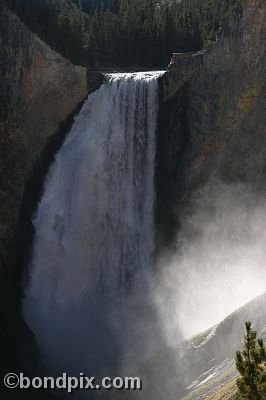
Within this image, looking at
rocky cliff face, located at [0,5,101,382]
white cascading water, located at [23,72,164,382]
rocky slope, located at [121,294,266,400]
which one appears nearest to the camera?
rocky slope, located at [121,294,266,400]

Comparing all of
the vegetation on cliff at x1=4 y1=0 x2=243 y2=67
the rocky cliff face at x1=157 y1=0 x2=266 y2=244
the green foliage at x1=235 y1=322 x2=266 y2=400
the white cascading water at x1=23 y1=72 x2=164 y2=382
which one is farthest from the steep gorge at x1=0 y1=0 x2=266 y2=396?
the green foliage at x1=235 y1=322 x2=266 y2=400

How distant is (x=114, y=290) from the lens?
36.2 m

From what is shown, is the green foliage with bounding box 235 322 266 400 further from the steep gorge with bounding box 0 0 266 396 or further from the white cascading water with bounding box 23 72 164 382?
the steep gorge with bounding box 0 0 266 396

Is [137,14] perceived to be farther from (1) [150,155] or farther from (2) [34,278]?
(2) [34,278]

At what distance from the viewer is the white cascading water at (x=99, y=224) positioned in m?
35.6

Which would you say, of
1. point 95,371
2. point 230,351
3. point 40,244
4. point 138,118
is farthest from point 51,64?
point 230,351

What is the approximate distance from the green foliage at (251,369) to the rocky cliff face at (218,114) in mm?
21385

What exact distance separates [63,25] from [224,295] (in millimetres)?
35119

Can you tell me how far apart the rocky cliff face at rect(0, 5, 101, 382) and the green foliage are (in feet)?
83.9

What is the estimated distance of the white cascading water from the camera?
35.6 m

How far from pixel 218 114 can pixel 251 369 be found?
23592mm

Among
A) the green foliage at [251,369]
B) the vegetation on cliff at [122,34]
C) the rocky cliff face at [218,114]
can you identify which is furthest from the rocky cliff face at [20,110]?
the green foliage at [251,369]

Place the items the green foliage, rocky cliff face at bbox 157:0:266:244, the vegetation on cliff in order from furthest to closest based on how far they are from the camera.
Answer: the vegetation on cliff, rocky cliff face at bbox 157:0:266:244, the green foliage

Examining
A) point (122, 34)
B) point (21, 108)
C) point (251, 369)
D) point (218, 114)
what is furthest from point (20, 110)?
point (251, 369)
